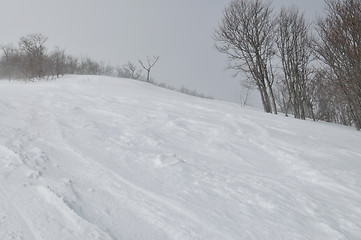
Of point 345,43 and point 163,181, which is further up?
point 345,43

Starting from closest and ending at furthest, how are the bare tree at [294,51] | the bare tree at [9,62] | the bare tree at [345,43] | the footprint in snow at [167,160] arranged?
the footprint in snow at [167,160] → the bare tree at [345,43] → the bare tree at [294,51] → the bare tree at [9,62]

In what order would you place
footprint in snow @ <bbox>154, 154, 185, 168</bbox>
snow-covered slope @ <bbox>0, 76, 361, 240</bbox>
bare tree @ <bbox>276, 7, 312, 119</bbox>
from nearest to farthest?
snow-covered slope @ <bbox>0, 76, 361, 240</bbox>, footprint in snow @ <bbox>154, 154, 185, 168</bbox>, bare tree @ <bbox>276, 7, 312, 119</bbox>

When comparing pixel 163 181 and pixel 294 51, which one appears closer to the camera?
pixel 163 181

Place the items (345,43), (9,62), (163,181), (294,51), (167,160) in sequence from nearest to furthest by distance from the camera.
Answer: (163,181) → (167,160) → (345,43) → (294,51) → (9,62)

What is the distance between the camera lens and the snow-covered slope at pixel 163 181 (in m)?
1.79

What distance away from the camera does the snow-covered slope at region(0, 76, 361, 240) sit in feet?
5.89

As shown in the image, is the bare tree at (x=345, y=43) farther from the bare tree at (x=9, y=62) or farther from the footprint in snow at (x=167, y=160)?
the bare tree at (x=9, y=62)

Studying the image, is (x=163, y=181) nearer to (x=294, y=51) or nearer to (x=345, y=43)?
(x=345, y=43)

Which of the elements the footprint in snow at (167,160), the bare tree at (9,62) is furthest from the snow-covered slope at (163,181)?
the bare tree at (9,62)

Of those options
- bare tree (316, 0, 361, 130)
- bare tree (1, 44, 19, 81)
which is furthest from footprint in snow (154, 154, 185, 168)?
bare tree (1, 44, 19, 81)

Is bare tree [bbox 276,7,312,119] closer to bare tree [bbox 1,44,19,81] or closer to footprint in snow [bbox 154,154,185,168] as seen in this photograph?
footprint in snow [bbox 154,154,185,168]

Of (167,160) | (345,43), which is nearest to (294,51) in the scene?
(345,43)

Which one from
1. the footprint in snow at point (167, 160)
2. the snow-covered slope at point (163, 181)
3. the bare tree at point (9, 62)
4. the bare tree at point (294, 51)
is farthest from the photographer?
the bare tree at point (9, 62)

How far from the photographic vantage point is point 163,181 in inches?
99.5
